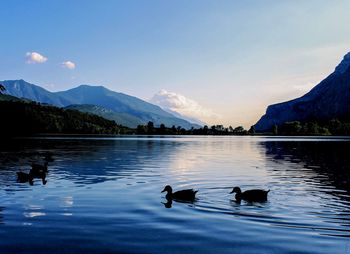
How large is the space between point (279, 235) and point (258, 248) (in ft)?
7.36

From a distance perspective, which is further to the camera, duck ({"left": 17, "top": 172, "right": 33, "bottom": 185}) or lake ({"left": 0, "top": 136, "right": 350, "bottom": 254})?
duck ({"left": 17, "top": 172, "right": 33, "bottom": 185})

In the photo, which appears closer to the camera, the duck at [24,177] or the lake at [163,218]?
the lake at [163,218]

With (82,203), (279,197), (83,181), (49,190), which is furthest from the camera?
(83,181)

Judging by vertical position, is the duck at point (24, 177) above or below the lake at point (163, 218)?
above

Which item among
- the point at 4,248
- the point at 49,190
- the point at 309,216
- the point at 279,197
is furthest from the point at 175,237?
the point at 49,190

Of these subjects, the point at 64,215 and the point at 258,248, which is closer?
the point at 258,248

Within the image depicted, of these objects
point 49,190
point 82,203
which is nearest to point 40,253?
point 82,203

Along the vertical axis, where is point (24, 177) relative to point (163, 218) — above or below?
above

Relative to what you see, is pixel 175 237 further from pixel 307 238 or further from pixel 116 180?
pixel 116 180

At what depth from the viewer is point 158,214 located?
22234 mm

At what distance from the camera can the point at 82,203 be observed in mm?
25031

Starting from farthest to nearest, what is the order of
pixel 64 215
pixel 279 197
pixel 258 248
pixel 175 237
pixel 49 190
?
pixel 49 190, pixel 279 197, pixel 64 215, pixel 175 237, pixel 258 248

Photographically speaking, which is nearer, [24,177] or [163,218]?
[163,218]

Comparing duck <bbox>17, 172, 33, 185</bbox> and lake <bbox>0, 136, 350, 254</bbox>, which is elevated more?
duck <bbox>17, 172, 33, 185</bbox>
